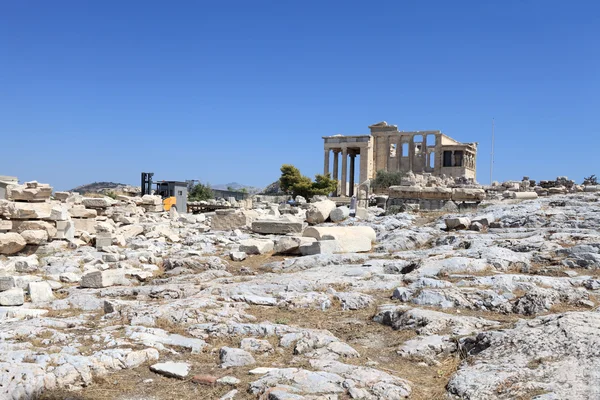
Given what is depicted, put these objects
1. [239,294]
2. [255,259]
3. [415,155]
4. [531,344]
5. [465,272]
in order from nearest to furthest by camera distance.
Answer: [531,344] → [239,294] → [465,272] → [255,259] → [415,155]

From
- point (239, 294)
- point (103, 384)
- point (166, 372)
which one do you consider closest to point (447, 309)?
point (239, 294)

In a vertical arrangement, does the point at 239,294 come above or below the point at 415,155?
below

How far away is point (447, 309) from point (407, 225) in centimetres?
833

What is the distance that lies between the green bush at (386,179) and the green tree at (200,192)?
15.4 meters

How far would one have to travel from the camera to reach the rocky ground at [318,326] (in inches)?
147

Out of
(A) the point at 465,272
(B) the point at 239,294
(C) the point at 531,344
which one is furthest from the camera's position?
(A) the point at 465,272

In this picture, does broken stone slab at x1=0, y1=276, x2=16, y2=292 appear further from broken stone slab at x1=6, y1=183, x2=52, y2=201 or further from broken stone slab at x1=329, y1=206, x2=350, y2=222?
broken stone slab at x1=329, y1=206, x2=350, y2=222

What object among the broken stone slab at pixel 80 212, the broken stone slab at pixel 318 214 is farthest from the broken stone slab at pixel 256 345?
the broken stone slab at pixel 318 214

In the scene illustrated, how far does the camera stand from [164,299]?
22.2 feet

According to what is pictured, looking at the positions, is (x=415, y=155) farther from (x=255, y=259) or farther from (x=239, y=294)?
(x=239, y=294)

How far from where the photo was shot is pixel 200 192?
38.8m

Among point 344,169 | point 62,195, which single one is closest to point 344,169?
point 344,169

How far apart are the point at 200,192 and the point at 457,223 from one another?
28718 mm

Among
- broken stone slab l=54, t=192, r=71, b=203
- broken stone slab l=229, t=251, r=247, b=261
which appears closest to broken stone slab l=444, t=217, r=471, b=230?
broken stone slab l=229, t=251, r=247, b=261
